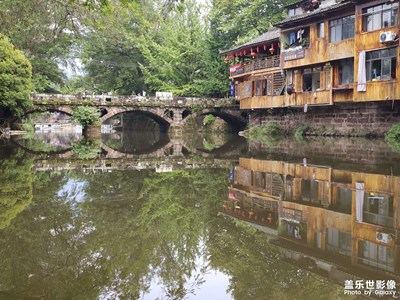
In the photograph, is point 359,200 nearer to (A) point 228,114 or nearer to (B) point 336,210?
(B) point 336,210

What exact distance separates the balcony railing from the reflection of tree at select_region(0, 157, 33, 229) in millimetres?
24174

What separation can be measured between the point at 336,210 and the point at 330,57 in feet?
74.6

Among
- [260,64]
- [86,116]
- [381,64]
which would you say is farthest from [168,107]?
[381,64]

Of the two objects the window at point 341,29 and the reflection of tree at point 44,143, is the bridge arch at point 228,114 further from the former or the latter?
the window at point 341,29

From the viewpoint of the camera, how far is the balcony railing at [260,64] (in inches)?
1355

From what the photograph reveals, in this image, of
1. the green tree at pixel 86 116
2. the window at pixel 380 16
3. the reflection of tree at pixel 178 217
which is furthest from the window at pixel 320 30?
the green tree at pixel 86 116

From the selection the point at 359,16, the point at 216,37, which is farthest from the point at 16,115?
the point at 359,16

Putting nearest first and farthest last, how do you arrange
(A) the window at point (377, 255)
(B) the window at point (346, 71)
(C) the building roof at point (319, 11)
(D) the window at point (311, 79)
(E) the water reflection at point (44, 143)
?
1. (A) the window at point (377, 255)
2. (E) the water reflection at point (44, 143)
3. (C) the building roof at point (319, 11)
4. (B) the window at point (346, 71)
5. (D) the window at point (311, 79)

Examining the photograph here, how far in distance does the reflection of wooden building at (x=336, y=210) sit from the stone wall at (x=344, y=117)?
15802 mm

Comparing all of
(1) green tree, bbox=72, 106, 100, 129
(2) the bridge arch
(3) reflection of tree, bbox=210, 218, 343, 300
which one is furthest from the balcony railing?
(3) reflection of tree, bbox=210, 218, 343, 300

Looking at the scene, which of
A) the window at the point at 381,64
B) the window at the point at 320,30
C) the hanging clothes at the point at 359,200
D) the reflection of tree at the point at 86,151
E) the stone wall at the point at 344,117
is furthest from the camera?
the window at the point at 320,30

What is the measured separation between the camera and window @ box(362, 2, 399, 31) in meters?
23.9

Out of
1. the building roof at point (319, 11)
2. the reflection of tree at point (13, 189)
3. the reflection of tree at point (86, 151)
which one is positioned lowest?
the reflection of tree at point (13, 189)

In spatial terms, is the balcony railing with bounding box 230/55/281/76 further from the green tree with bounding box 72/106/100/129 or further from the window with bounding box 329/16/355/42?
the green tree with bounding box 72/106/100/129
